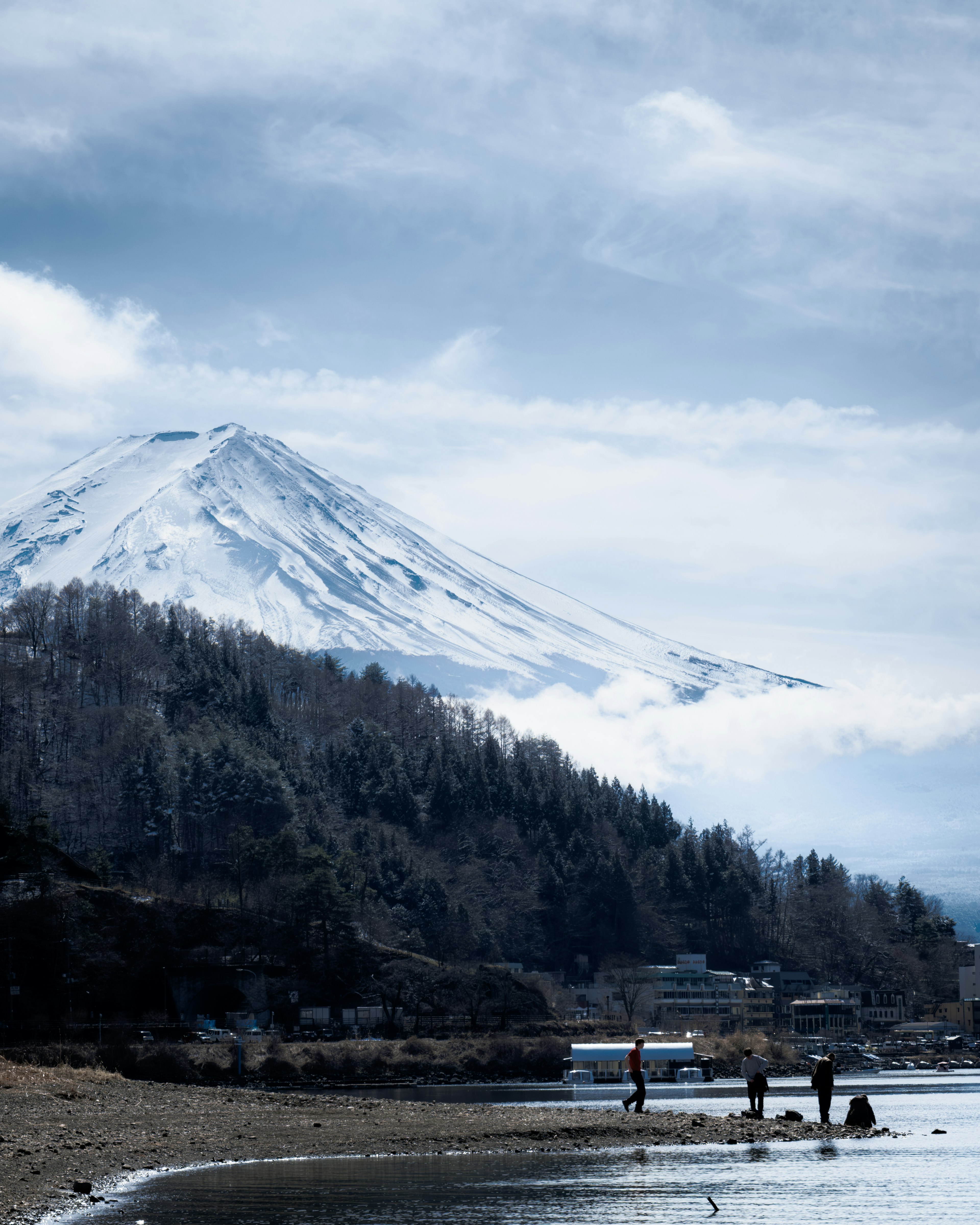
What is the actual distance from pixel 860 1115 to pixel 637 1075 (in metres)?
5.40

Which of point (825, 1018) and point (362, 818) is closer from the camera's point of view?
point (825, 1018)

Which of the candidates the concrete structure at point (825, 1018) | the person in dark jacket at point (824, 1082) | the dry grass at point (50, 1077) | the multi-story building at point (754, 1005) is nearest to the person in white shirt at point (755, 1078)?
the person in dark jacket at point (824, 1082)

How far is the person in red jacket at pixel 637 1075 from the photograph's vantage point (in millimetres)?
31719

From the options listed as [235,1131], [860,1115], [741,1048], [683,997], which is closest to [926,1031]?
[683,997]

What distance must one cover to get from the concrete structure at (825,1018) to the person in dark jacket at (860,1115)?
91740 millimetres

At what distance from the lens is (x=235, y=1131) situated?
32.2 meters

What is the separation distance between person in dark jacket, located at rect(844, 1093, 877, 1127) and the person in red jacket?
195 inches

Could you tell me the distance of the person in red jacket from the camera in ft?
104

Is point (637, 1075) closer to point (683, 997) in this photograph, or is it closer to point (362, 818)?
point (683, 997)

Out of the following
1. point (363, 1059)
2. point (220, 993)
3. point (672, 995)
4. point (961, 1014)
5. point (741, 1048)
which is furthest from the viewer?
point (961, 1014)

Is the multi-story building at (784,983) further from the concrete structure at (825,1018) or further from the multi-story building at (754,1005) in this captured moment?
the concrete structure at (825,1018)

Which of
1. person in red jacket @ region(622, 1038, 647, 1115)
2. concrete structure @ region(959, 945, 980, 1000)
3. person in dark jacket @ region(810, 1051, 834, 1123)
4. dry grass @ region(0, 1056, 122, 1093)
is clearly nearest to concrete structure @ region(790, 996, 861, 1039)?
concrete structure @ region(959, 945, 980, 1000)

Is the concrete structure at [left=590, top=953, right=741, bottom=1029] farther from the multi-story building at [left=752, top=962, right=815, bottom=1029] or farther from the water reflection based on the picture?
the water reflection

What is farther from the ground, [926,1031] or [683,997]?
[683,997]
